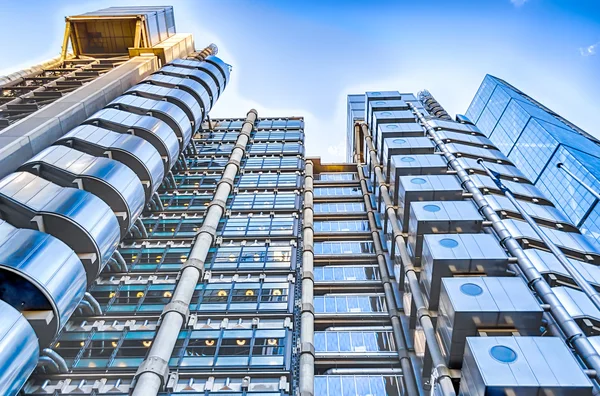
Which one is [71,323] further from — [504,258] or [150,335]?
[504,258]

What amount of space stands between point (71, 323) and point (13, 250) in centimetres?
635

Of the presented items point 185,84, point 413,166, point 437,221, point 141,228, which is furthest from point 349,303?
point 185,84

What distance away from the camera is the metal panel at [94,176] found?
3052cm

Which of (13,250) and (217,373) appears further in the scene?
(217,373)

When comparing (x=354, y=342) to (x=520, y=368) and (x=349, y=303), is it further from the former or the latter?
(x=520, y=368)

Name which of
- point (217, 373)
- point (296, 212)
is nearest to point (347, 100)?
point (296, 212)

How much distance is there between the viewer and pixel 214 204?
38.3m

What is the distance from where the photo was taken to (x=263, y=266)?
32906mm

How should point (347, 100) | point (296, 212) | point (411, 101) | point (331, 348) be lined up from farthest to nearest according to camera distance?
1. point (347, 100)
2. point (411, 101)
3. point (296, 212)
4. point (331, 348)

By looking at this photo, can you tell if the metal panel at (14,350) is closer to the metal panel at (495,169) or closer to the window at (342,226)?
the window at (342,226)

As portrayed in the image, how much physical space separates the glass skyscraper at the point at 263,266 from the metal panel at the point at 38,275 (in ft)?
0.32

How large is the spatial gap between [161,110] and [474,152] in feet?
93.0

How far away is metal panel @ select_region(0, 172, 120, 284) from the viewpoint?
2644 centimetres

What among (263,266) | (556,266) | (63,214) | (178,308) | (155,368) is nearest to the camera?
(155,368)
